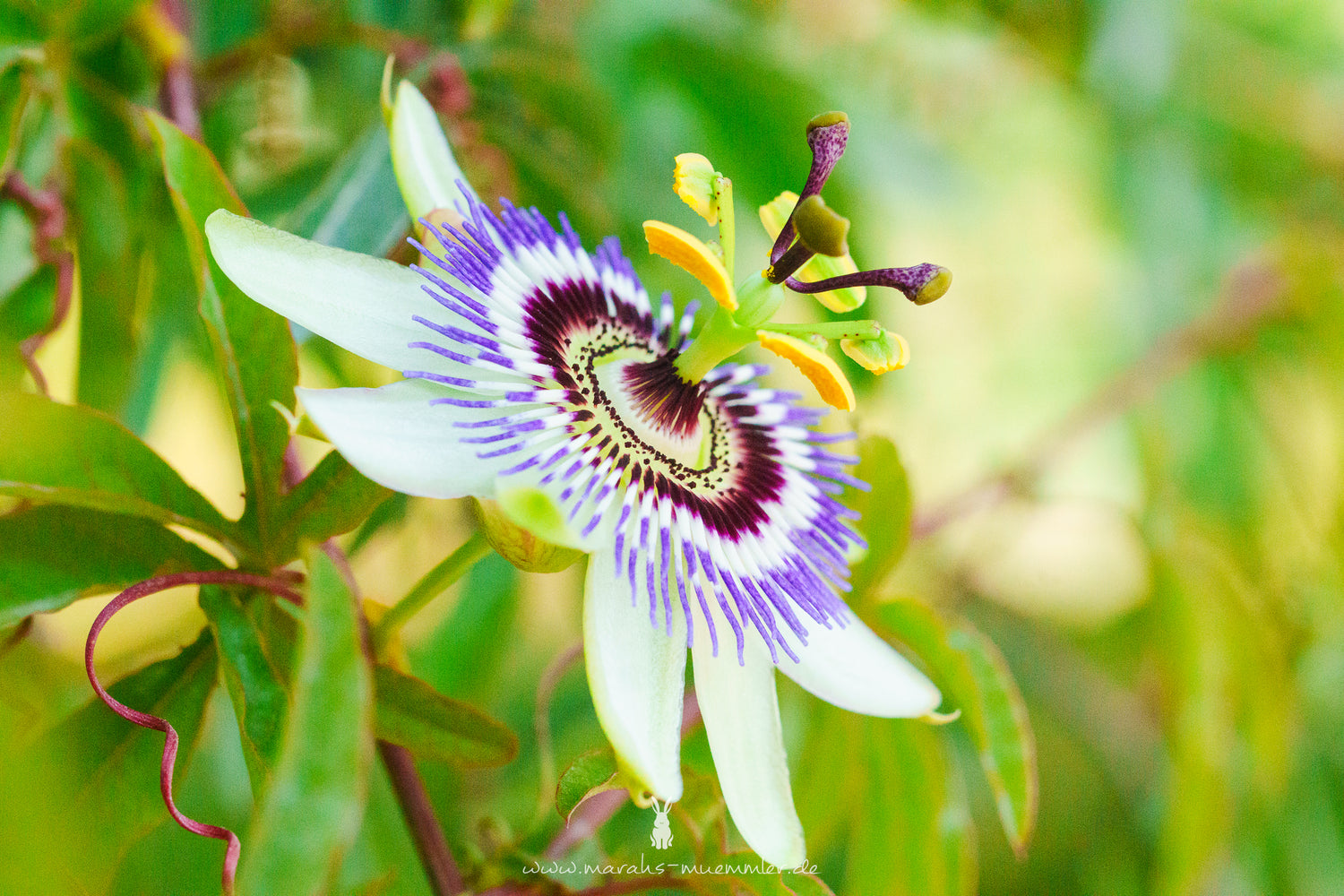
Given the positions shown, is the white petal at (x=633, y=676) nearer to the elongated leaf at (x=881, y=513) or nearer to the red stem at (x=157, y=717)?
the red stem at (x=157, y=717)

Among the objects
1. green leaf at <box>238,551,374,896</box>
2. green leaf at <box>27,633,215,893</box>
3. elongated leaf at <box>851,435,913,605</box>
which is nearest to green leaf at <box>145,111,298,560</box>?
green leaf at <box>27,633,215,893</box>

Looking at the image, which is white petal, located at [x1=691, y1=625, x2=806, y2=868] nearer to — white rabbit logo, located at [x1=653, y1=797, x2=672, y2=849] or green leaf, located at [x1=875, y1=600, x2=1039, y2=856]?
white rabbit logo, located at [x1=653, y1=797, x2=672, y2=849]

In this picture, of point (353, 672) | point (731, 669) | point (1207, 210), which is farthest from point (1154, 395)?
point (353, 672)

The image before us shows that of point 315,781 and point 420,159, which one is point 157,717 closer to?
point 315,781

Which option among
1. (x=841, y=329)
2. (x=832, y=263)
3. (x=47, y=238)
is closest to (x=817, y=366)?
(x=841, y=329)

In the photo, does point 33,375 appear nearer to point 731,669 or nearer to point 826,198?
point 731,669

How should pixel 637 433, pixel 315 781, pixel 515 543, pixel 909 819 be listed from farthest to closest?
1. pixel 909 819
2. pixel 637 433
3. pixel 515 543
4. pixel 315 781

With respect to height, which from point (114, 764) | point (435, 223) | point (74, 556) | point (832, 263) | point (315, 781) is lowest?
point (114, 764)
